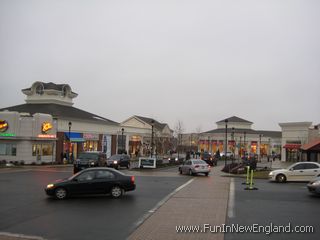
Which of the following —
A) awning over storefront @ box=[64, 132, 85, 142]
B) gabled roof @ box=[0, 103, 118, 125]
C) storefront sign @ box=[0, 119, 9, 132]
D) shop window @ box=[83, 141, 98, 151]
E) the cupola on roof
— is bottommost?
shop window @ box=[83, 141, 98, 151]

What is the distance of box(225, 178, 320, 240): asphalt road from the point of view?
33.4 ft

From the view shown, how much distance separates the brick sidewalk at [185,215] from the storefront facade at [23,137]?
30.1 meters

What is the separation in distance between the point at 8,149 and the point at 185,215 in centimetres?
3601

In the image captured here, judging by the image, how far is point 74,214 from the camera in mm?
12891

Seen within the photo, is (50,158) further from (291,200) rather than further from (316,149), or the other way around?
(291,200)

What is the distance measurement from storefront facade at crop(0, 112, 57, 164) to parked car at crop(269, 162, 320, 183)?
95.9ft

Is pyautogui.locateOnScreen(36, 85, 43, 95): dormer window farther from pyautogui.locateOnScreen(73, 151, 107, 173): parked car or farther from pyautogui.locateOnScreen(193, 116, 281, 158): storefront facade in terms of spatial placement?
pyautogui.locateOnScreen(193, 116, 281, 158): storefront facade

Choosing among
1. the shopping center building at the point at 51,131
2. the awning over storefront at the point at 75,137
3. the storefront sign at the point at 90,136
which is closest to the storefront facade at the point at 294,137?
the shopping center building at the point at 51,131

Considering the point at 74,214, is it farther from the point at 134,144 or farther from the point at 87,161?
the point at 134,144

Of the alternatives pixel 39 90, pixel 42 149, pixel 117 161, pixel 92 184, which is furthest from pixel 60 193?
pixel 39 90

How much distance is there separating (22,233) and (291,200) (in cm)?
1152

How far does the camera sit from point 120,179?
1714 centimetres

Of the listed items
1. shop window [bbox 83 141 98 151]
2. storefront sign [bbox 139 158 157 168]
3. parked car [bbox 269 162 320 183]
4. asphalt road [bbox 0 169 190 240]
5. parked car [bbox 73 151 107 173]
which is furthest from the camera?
shop window [bbox 83 141 98 151]

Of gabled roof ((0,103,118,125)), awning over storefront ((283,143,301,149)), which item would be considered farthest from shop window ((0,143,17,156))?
awning over storefront ((283,143,301,149))
